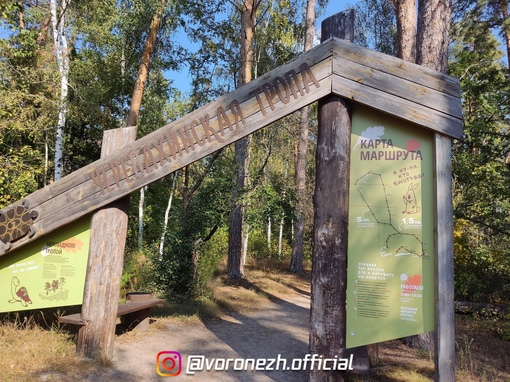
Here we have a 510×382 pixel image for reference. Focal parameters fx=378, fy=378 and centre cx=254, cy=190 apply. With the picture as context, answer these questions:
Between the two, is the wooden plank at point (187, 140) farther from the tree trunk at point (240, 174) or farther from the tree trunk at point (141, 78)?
the tree trunk at point (141, 78)

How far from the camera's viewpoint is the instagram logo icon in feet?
14.6

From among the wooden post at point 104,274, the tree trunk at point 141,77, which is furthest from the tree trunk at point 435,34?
the tree trunk at point 141,77

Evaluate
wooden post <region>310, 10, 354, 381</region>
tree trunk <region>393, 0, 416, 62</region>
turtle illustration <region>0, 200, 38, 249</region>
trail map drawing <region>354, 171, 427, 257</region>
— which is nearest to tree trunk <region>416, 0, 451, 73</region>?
tree trunk <region>393, 0, 416, 62</region>

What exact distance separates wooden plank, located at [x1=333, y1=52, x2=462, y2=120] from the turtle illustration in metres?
4.25

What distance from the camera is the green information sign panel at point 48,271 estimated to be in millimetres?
4879

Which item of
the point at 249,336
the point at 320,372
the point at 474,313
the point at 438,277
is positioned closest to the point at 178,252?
the point at 249,336

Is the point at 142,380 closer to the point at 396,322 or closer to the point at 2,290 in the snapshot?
the point at 2,290

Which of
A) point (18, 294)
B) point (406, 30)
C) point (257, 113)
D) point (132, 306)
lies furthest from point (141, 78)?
point (257, 113)

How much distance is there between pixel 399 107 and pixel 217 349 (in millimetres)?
4068

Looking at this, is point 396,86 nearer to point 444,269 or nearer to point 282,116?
point 282,116

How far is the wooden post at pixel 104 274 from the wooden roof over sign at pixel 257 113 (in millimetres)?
226

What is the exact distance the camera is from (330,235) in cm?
376

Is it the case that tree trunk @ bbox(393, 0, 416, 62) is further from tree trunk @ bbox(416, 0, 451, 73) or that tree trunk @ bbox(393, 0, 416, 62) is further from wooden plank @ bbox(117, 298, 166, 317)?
wooden plank @ bbox(117, 298, 166, 317)

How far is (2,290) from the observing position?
503 centimetres
